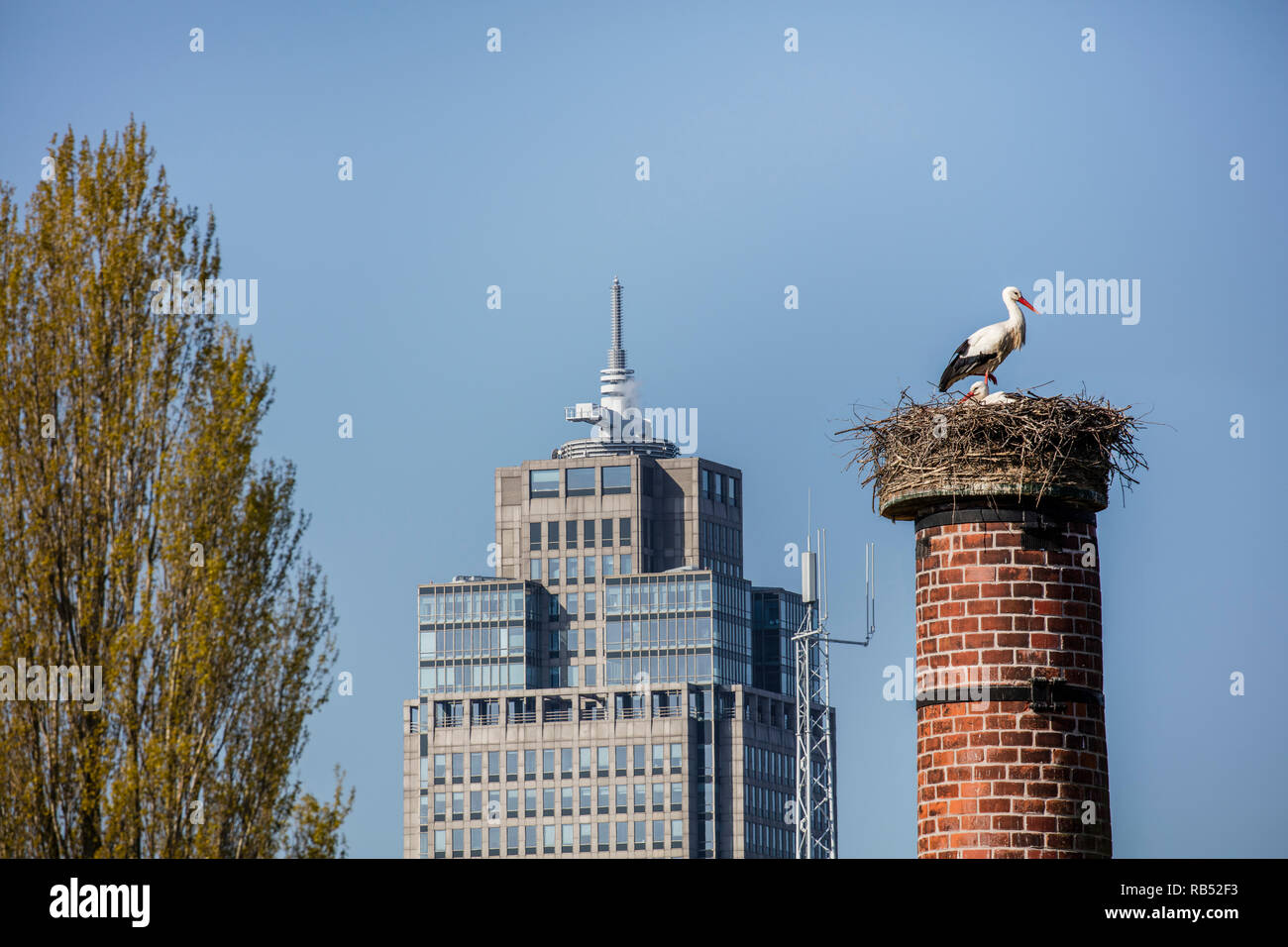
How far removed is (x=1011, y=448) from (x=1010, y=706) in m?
2.31

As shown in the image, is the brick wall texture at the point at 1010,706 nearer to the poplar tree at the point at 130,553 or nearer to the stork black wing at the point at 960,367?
the stork black wing at the point at 960,367

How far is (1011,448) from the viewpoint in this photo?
17.0 meters

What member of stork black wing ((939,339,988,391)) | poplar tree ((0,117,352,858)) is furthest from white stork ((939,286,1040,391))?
poplar tree ((0,117,352,858))

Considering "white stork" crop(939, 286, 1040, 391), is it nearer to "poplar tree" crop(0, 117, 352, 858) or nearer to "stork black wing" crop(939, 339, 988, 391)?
"stork black wing" crop(939, 339, 988, 391)

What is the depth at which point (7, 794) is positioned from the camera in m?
28.0

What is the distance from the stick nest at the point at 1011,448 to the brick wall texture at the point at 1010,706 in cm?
40

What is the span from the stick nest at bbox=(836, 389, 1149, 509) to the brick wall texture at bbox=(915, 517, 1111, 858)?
399mm

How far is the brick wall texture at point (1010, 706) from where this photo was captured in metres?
16.3
